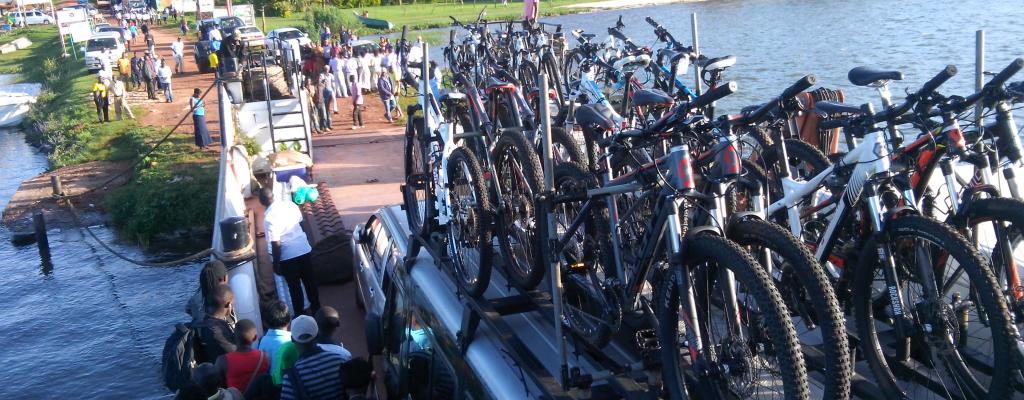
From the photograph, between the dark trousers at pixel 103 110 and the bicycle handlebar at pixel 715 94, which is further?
the dark trousers at pixel 103 110

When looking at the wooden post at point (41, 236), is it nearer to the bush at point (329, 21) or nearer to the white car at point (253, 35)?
the white car at point (253, 35)

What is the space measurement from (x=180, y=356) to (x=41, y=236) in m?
11.5

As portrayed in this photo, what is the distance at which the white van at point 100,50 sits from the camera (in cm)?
3434

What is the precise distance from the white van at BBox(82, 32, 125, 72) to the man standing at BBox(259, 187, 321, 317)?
94.3ft

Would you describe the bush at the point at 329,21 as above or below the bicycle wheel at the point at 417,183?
below

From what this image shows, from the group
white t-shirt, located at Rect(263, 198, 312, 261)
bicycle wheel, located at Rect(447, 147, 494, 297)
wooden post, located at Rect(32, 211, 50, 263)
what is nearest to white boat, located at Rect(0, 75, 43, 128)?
wooden post, located at Rect(32, 211, 50, 263)

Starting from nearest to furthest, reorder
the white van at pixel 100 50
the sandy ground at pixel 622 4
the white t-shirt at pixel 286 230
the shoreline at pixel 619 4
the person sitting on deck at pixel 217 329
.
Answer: the person sitting on deck at pixel 217 329
the white t-shirt at pixel 286 230
the white van at pixel 100 50
the shoreline at pixel 619 4
the sandy ground at pixel 622 4

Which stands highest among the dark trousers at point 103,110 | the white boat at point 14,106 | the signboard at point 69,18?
the signboard at point 69,18

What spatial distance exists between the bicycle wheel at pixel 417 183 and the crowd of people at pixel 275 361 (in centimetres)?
79

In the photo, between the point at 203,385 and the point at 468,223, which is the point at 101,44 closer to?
the point at 203,385

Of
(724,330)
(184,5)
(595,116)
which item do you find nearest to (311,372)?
(595,116)

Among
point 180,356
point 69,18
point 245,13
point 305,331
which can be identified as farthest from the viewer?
point 69,18

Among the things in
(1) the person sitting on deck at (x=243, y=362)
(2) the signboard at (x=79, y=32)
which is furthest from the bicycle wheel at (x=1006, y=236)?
(2) the signboard at (x=79, y=32)

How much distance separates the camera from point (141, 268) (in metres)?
16.1
